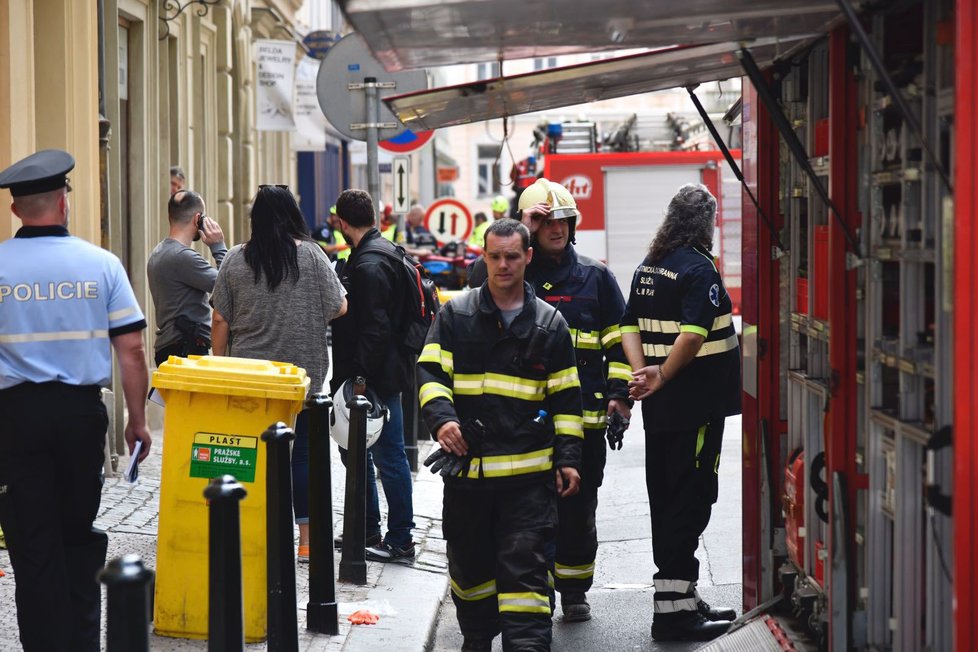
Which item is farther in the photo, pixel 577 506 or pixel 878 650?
pixel 577 506

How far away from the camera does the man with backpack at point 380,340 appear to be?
7.72 metres

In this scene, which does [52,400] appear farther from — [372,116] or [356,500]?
[372,116]

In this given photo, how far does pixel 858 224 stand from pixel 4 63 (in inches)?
244

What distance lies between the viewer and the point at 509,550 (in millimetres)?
5766

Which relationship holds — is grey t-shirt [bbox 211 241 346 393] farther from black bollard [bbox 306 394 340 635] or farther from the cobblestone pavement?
the cobblestone pavement

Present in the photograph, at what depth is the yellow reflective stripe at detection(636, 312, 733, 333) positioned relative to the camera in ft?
21.9

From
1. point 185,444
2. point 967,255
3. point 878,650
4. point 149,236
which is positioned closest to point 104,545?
point 185,444

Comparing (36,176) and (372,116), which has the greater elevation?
(372,116)

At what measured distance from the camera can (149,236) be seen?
13453 mm

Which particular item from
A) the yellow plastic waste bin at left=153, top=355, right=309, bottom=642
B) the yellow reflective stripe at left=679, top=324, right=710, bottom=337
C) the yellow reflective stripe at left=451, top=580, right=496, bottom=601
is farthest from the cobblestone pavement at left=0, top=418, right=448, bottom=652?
the yellow reflective stripe at left=679, top=324, right=710, bottom=337

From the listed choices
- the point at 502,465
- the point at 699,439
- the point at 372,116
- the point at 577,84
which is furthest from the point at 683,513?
the point at 372,116

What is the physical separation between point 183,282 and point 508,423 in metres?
3.04

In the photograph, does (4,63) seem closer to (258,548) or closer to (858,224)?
(258,548)

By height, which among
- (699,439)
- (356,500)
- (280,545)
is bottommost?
(356,500)
